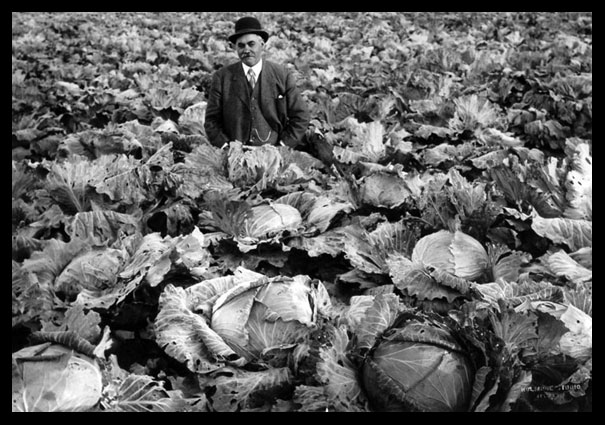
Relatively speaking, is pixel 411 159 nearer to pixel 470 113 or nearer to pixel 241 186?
pixel 470 113

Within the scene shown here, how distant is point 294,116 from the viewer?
5566 mm

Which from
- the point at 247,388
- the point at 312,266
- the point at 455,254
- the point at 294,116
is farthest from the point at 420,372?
the point at 294,116

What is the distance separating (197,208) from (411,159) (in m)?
1.97

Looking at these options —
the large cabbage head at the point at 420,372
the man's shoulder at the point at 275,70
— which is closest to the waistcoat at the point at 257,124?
the man's shoulder at the point at 275,70

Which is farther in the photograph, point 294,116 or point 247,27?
point 294,116

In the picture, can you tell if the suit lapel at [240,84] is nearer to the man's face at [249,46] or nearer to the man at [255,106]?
the man at [255,106]

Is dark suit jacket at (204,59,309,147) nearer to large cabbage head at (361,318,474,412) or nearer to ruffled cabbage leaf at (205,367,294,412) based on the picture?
ruffled cabbage leaf at (205,367,294,412)

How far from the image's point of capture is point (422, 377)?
7.79 feet

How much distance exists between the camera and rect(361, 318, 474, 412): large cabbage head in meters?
2.35

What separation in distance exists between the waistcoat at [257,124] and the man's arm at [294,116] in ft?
0.53

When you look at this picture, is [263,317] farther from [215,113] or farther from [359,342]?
[215,113]

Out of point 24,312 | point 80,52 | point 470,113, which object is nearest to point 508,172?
point 470,113

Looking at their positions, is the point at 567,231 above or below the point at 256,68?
below

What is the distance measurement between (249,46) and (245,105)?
1.64 ft
